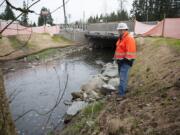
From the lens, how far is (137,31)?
70.5ft

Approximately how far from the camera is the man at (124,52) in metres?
5.83

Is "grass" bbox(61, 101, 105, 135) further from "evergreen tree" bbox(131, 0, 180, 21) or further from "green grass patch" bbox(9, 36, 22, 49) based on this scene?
"evergreen tree" bbox(131, 0, 180, 21)

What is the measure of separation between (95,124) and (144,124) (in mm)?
1200

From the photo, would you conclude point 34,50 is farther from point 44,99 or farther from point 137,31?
point 44,99

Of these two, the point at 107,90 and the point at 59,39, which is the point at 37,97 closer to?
the point at 107,90

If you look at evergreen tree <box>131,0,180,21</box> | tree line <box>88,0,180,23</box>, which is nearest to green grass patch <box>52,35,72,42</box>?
tree line <box>88,0,180,23</box>

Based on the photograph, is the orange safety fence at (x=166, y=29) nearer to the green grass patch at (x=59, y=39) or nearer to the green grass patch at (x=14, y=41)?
the green grass patch at (x=14, y=41)

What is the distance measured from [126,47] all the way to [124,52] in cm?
16

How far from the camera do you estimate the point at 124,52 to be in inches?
234

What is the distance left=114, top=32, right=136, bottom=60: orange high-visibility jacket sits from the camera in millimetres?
5812

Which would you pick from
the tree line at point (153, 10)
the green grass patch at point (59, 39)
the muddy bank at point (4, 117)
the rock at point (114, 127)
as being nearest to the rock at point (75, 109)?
the rock at point (114, 127)

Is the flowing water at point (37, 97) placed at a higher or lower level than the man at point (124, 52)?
lower

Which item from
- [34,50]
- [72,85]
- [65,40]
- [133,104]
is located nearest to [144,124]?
[133,104]

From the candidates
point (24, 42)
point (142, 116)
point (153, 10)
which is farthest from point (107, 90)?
point (153, 10)
